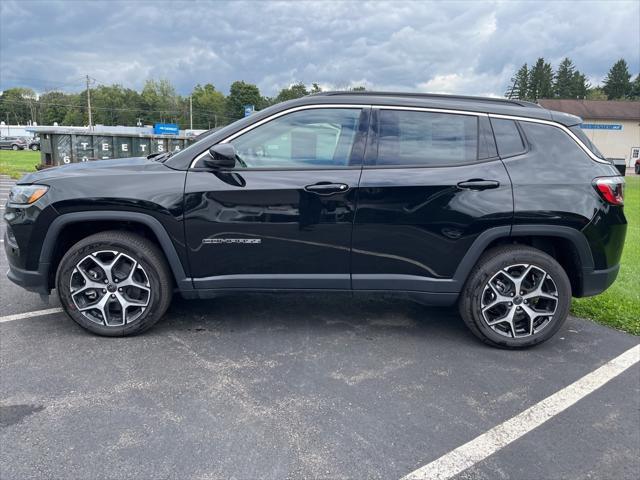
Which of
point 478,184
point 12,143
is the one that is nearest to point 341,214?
point 478,184

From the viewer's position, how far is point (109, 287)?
11.6 feet

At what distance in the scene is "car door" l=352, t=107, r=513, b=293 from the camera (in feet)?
11.0

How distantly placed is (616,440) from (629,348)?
148 centimetres

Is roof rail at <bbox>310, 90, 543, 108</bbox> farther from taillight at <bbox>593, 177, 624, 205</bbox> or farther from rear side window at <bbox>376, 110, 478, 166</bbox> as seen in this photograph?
taillight at <bbox>593, 177, 624, 205</bbox>

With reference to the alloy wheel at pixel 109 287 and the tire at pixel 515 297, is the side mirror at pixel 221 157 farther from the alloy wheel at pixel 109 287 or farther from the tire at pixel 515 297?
the tire at pixel 515 297

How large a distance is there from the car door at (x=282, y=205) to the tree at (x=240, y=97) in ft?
338

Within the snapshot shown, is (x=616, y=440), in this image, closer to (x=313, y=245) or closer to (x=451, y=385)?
(x=451, y=385)

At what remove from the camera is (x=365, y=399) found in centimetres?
286

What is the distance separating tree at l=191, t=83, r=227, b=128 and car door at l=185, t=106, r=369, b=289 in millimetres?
109656

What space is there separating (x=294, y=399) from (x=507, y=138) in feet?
8.04

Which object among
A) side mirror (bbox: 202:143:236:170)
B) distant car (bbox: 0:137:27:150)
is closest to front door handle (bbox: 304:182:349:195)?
side mirror (bbox: 202:143:236:170)

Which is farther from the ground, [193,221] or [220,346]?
[193,221]

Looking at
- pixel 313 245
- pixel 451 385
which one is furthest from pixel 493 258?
pixel 313 245

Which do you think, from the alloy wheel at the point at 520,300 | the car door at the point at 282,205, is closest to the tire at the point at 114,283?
the car door at the point at 282,205
